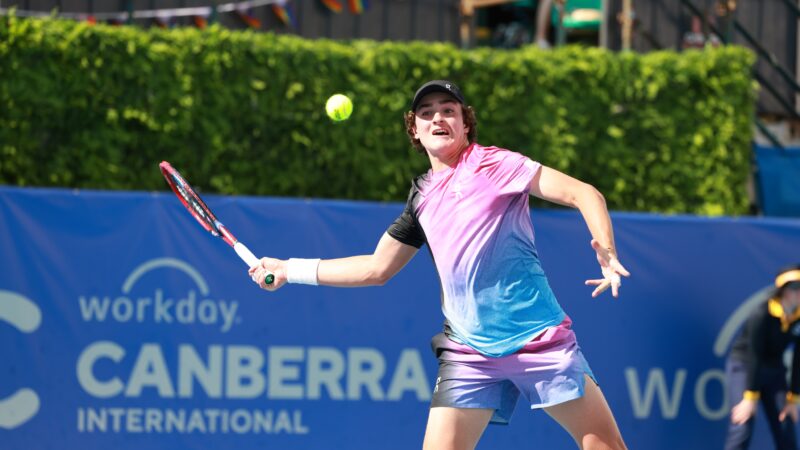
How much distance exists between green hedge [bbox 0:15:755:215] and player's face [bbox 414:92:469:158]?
11.4 ft

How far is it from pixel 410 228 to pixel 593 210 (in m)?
0.87

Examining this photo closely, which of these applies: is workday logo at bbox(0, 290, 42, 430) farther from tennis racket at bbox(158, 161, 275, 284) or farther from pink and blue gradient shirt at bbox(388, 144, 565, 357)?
pink and blue gradient shirt at bbox(388, 144, 565, 357)

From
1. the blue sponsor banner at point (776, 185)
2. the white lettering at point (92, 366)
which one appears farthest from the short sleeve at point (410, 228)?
the blue sponsor banner at point (776, 185)

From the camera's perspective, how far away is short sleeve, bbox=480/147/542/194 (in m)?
4.44

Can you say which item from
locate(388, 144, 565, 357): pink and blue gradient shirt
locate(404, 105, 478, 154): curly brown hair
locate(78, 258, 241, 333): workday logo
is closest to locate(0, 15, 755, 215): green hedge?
locate(78, 258, 241, 333): workday logo

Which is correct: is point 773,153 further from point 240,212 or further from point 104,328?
point 104,328

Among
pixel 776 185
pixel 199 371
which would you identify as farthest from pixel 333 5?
pixel 199 371

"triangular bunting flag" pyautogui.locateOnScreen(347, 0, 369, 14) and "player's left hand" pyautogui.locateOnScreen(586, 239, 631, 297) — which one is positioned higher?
"triangular bunting flag" pyautogui.locateOnScreen(347, 0, 369, 14)

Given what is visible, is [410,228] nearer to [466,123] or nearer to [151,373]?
[466,123]

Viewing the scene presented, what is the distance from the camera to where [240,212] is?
7.13 metres

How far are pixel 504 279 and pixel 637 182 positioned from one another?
4590 mm

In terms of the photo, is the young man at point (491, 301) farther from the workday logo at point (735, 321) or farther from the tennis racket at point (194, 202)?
the workday logo at point (735, 321)

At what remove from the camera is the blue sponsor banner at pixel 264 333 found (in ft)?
22.2

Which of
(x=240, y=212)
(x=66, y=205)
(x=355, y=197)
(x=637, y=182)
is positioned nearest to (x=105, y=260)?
(x=66, y=205)
